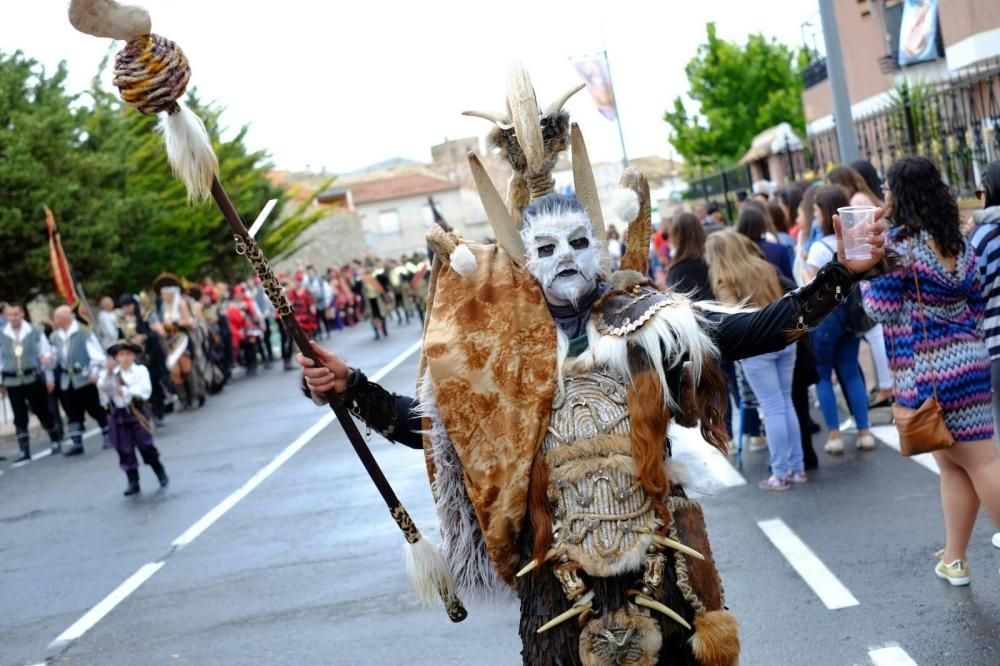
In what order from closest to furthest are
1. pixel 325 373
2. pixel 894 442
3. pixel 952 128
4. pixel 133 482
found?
1. pixel 325 373
2. pixel 894 442
3. pixel 133 482
4. pixel 952 128

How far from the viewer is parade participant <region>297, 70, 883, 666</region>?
A: 3881 millimetres

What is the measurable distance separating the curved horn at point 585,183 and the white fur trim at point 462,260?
1.38ft

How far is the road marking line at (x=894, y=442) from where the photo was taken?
8.87 meters

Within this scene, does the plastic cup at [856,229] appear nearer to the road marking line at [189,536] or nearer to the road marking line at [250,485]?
the road marking line at [189,536]

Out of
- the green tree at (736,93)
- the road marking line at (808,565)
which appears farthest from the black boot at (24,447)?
the green tree at (736,93)

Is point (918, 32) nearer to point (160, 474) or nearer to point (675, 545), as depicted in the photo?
point (160, 474)

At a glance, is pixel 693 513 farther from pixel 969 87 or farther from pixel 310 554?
pixel 969 87

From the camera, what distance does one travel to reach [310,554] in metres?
9.01

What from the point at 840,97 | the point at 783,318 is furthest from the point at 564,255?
the point at 840,97

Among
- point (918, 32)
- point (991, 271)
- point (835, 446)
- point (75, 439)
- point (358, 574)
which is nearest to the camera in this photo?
point (991, 271)

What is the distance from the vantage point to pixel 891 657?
18.4 feet

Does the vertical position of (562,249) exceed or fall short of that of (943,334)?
it exceeds it

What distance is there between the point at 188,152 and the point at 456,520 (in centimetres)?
145

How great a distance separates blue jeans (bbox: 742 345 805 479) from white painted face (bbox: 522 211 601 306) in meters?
4.89
